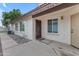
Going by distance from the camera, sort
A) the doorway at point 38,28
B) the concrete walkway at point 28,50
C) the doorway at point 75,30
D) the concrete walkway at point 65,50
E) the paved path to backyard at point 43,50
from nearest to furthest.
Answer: the concrete walkway at point 65,50
the paved path to backyard at point 43,50
the concrete walkway at point 28,50
the doorway at point 75,30
the doorway at point 38,28

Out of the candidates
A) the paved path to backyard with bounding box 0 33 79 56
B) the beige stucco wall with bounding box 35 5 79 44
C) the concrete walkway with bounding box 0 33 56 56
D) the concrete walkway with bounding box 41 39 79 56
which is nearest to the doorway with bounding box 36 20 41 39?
the beige stucco wall with bounding box 35 5 79 44

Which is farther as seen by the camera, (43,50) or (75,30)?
(75,30)

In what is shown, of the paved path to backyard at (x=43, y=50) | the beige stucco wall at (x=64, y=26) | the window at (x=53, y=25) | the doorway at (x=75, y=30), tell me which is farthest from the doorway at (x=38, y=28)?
the doorway at (x=75, y=30)

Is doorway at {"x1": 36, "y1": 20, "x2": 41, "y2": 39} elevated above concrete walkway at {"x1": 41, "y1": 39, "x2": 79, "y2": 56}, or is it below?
above

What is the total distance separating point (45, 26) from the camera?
13.2m

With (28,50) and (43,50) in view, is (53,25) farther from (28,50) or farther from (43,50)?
(28,50)

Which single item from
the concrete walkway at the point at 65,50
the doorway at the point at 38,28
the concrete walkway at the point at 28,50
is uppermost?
the doorway at the point at 38,28

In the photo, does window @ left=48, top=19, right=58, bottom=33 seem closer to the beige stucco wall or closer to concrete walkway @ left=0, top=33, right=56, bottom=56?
the beige stucco wall

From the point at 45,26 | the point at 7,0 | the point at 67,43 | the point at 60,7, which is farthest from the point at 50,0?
the point at 45,26

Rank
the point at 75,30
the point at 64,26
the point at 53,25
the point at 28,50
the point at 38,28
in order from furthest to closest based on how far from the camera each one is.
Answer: the point at 38,28
the point at 53,25
the point at 64,26
the point at 75,30
the point at 28,50

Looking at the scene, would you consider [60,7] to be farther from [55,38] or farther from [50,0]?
[55,38]

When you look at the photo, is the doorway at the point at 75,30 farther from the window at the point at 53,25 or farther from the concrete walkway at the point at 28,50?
the window at the point at 53,25

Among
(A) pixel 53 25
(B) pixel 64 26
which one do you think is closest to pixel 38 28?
(A) pixel 53 25

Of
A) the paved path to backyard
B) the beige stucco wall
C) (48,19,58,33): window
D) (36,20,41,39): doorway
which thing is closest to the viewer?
the paved path to backyard
